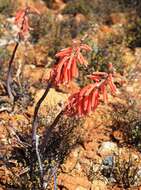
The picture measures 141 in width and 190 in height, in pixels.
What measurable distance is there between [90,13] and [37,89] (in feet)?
13.2

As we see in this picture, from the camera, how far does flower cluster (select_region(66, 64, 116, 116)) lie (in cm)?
345

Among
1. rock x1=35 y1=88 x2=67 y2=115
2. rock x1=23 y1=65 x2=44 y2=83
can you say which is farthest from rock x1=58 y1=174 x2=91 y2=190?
rock x1=23 y1=65 x2=44 y2=83

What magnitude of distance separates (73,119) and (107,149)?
0.57m

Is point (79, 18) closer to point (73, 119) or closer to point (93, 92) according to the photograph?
point (73, 119)

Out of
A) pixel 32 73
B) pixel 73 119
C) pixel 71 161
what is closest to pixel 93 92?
pixel 71 161

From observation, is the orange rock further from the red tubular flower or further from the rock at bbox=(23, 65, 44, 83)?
the red tubular flower

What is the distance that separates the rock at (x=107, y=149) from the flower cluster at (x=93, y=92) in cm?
179

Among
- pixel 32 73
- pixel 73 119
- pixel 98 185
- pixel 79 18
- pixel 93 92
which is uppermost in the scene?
pixel 79 18

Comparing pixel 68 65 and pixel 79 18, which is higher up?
pixel 79 18

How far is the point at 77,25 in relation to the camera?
9375mm

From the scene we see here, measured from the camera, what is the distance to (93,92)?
3.46 metres

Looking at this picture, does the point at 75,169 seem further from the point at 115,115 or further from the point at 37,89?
the point at 37,89

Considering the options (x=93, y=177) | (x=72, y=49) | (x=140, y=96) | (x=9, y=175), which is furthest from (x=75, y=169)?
(x=140, y=96)

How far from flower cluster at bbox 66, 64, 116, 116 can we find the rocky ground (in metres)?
0.68
